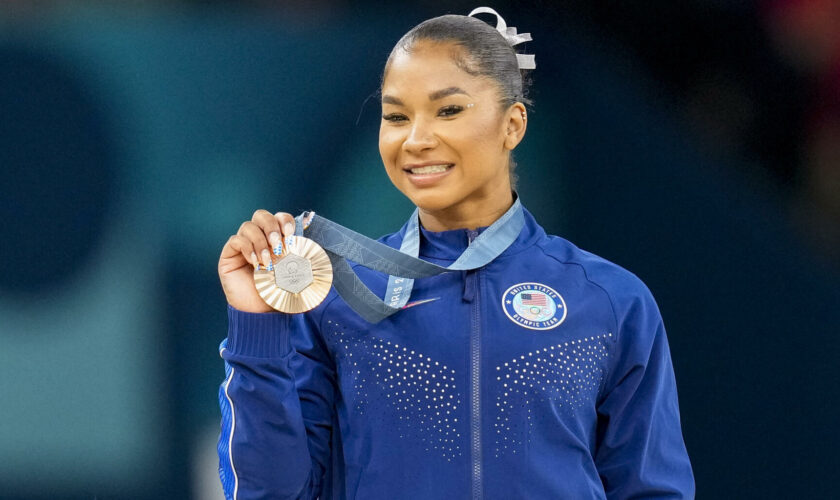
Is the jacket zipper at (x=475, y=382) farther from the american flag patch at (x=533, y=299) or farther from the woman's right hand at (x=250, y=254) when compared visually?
the woman's right hand at (x=250, y=254)

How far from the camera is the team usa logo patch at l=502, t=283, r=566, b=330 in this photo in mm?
2025

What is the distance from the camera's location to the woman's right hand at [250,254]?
1.84 metres

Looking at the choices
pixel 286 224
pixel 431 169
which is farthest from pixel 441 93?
pixel 286 224

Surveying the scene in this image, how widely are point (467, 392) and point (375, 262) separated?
31 cm

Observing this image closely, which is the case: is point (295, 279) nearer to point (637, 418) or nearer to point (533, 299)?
point (533, 299)

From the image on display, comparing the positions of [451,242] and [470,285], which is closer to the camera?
[470,285]

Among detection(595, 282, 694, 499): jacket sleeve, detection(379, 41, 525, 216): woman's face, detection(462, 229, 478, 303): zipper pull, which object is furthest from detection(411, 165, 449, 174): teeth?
detection(595, 282, 694, 499): jacket sleeve

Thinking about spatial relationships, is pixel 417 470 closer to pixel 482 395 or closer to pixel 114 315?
pixel 482 395

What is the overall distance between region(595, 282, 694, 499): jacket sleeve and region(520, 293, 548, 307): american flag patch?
15 cm

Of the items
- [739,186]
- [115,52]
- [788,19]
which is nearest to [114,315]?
[115,52]

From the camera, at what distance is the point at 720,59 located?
344cm

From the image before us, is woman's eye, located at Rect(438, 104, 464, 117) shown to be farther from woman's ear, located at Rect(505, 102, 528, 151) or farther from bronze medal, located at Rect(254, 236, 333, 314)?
bronze medal, located at Rect(254, 236, 333, 314)

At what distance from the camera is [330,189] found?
3.38 m

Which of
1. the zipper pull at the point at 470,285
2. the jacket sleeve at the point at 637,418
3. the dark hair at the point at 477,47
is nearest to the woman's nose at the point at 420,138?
the dark hair at the point at 477,47
